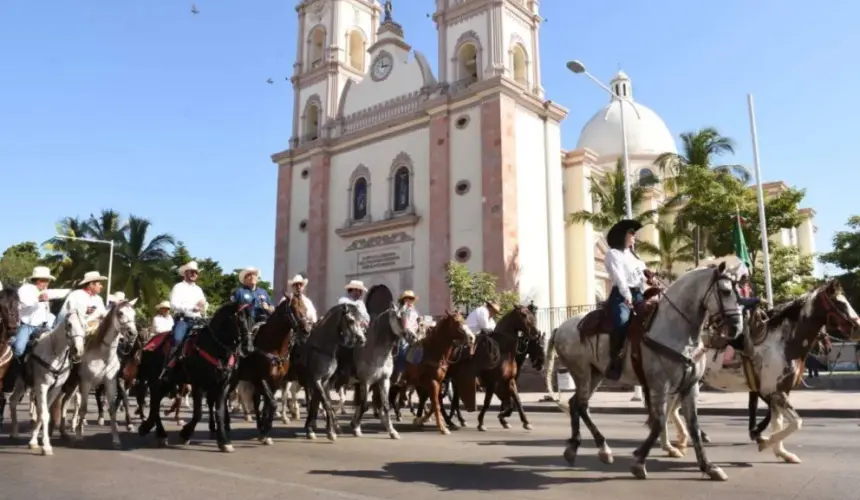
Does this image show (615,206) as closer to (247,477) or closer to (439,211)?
(439,211)

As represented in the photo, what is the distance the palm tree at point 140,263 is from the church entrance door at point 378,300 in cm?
2845

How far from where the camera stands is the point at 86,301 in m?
A: 9.91

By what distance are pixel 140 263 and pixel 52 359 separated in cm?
3001

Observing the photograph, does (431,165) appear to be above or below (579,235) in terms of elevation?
above

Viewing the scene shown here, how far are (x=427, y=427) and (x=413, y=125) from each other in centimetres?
2382

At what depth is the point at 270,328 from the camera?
9.72m

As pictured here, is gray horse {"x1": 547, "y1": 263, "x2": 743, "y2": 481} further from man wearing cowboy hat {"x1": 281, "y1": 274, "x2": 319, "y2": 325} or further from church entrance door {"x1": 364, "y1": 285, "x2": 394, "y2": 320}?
church entrance door {"x1": 364, "y1": 285, "x2": 394, "y2": 320}

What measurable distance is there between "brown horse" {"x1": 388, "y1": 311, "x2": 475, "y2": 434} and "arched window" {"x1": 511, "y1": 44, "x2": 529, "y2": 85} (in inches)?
968

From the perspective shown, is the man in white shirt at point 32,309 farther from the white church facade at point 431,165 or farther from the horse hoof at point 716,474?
the white church facade at point 431,165

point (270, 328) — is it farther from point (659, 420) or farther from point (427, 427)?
point (659, 420)

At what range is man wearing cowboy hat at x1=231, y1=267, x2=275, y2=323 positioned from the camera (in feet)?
31.9

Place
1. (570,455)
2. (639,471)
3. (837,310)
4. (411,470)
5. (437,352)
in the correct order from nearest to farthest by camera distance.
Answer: (639,471) < (411,470) < (570,455) < (837,310) < (437,352)

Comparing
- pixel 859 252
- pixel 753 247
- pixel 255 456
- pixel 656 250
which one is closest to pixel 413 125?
pixel 656 250

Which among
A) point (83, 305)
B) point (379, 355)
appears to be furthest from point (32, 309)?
point (379, 355)
